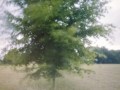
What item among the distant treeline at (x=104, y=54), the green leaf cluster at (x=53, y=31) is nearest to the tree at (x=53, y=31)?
the green leaf cluster at (x=53, y=31)

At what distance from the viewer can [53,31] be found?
4.60m

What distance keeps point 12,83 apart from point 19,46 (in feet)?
13.2

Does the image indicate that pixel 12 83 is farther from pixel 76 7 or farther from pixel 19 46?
pixel 76 7

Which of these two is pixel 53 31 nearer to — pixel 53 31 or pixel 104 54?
pixel 53 31

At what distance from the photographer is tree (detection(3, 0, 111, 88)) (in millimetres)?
4704

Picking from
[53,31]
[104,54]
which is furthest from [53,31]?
[104,54]

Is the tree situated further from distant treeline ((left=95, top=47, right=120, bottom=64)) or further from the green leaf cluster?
distant treeline ((left=95, top=47, right=120, bottom=64))

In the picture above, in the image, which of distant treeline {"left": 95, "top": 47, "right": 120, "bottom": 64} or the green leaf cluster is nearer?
the green leaf cluster

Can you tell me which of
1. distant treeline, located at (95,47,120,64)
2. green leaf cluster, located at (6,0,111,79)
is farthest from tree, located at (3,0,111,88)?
distant treeline, located at (95,47,120,64)

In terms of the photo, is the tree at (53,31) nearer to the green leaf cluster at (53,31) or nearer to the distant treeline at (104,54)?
the green leaf cluster at (53,31)

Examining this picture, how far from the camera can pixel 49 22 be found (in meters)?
4.89

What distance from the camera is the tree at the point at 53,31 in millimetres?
4704

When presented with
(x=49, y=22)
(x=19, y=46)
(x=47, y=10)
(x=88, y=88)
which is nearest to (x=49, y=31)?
(x=49, y=22)

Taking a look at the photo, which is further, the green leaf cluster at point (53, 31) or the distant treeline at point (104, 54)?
the distant treeline at point (104, 54)
